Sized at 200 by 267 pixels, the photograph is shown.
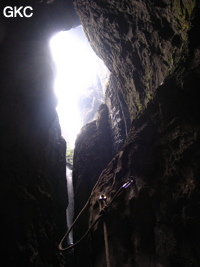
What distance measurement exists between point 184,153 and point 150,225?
6.41 ft

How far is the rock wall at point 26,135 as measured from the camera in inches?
227

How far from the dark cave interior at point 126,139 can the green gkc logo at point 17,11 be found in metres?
0.14

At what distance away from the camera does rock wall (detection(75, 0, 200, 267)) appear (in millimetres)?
4156

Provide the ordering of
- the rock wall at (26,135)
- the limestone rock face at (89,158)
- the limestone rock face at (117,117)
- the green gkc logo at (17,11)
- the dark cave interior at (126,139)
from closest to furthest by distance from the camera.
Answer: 1. the dark cave interior at (126,139)
2. the rock wall at (26,135)
3. the green gkc logo at (17,11)
4. the limestone rock face at (89,158)
5. the limestone rock face at (117,117)

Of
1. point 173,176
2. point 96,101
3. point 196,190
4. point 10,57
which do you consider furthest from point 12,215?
point 96,101

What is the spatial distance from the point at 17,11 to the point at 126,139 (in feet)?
25.5

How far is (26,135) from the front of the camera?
790cm


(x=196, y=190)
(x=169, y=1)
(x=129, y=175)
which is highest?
(x=169, y=1)

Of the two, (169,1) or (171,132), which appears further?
(169,1)

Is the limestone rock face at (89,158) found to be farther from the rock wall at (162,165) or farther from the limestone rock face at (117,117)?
the rock wall at (162,165)

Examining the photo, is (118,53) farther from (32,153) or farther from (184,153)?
(184,153)

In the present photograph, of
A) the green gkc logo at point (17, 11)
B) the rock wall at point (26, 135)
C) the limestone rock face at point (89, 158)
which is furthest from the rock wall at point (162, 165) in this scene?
the limestone rock face at point (89, 158)

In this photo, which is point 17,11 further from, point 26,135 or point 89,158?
point 89,158

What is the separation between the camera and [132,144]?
610 centimetres
